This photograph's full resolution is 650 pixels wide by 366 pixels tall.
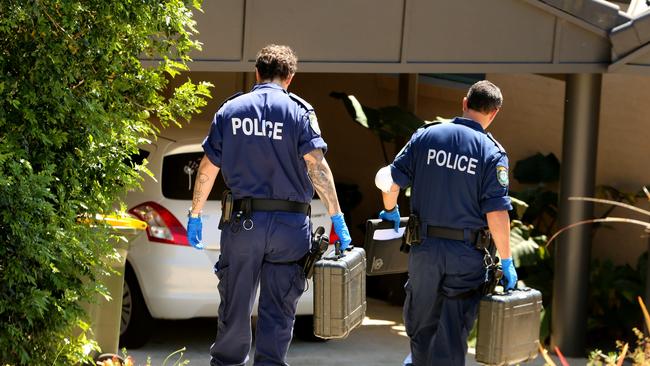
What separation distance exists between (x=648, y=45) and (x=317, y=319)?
3.93 metres

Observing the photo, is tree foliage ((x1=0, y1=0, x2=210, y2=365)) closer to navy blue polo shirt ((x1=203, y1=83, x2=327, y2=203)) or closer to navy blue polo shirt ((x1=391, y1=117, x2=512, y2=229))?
navy blue polo shirt ((x1=203, y1=83, x2=327, y2=203))

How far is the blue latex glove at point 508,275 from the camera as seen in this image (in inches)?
247

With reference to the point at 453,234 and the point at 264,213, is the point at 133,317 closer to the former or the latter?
the point at 264,213

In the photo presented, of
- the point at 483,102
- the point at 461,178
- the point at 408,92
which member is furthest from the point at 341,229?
the point at 408,92

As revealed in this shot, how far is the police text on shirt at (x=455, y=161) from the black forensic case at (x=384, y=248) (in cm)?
56

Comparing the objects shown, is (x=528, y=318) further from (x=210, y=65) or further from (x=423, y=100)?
(x=423, y=100)

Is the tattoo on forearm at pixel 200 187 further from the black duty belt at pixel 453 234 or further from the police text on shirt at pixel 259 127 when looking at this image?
the black duty belt at pixel 453 234

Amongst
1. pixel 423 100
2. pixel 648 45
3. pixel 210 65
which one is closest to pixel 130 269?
pixel 210 65

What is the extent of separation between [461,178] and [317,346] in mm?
3428

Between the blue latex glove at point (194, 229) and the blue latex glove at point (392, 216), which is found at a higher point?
the blue latex glove at point (392, 216)

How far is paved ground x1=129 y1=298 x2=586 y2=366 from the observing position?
28.8ft

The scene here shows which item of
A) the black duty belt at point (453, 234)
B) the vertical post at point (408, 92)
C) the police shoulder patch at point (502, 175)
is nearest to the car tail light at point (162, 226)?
the black duty belt at point (453, 234)

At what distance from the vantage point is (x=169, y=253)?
8.41 m

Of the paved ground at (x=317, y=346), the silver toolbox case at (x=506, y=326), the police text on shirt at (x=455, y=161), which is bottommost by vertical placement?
the paved ground at (x=317, y=346)
